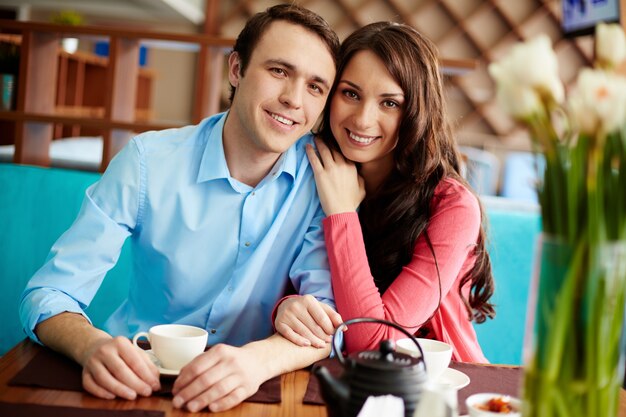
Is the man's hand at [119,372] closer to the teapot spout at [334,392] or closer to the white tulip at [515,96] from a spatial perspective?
the teapot spout at [334,392]

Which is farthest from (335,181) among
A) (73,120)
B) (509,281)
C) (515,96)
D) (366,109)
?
(73,120)

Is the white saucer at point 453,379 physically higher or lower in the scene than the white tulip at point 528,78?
lower

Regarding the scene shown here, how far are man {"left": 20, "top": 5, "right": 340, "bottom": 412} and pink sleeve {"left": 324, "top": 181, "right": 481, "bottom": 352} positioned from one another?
0.14 feet

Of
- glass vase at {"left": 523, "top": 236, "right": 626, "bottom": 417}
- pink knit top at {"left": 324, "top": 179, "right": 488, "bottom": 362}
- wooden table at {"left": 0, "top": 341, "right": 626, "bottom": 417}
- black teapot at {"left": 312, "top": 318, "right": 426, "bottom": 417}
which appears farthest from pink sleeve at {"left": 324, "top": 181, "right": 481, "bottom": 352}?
glass vase at {"left": 523, "top": 236, "right": 626, "bottom": 417}

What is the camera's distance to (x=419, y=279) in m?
0.88

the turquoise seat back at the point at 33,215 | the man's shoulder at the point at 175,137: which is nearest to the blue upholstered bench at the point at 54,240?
the turquoise seat back at the point at 33,215

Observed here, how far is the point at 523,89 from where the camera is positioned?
38 centimetres

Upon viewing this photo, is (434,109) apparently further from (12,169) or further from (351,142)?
(12,169)

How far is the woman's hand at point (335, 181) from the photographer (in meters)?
0.90

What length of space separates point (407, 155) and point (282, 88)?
0.68 feet

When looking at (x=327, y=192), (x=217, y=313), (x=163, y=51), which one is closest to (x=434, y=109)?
(x=327, y=192)

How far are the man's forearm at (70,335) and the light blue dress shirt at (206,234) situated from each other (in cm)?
12

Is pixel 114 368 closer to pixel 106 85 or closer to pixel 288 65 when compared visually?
pixel 288 65

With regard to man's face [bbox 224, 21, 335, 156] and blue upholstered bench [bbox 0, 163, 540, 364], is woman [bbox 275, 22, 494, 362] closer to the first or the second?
man's face [bbox 224, 21, 335, 156]
